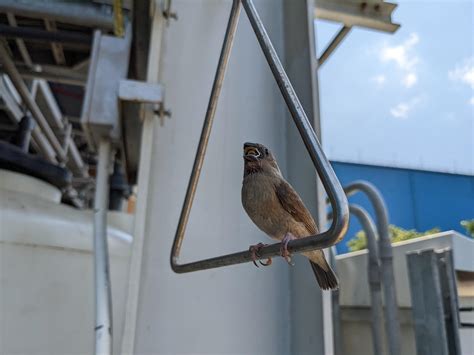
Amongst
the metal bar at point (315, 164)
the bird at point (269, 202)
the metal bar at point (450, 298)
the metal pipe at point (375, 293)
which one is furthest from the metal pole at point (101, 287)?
the metal bar at point (450, 298)

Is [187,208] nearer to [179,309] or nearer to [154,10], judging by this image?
[179,309]

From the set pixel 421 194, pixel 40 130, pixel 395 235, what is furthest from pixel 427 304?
pixel 40 130

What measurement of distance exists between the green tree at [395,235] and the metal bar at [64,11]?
1.31 metres

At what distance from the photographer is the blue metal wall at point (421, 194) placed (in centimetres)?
136

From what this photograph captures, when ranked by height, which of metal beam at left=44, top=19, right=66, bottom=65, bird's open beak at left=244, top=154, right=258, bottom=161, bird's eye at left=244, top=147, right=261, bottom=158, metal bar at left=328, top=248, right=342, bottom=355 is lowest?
metal bar at left=328, top=248, right=342, bottom=355

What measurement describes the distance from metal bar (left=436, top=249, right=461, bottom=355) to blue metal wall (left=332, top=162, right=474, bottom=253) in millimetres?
357

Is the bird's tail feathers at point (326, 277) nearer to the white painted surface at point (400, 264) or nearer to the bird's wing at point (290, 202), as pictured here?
the bird's wing at point (290, 202)

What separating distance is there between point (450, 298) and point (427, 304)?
6 centimetres

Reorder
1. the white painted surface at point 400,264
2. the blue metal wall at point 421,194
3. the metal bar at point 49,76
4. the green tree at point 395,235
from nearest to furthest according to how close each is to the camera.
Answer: the white painted surface at point 400,264
the blue metal wall at point 421,194
the green tree at point 395,235
the metal bar at point 49,76

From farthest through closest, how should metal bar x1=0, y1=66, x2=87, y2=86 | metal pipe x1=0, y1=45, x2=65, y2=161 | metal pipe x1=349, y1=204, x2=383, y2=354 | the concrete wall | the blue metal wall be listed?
metal bar x1=0, y1=66, x2=87, y2=86 < metal pipe x1=0, y1=45, x2=65, y2=161 < the blue metal wall < metal pipe x1=349, y1=204, x2=383, y2=354 < the concrete wall

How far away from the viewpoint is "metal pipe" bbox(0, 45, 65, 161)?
177cm

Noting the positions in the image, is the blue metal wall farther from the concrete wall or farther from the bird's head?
the bird's head

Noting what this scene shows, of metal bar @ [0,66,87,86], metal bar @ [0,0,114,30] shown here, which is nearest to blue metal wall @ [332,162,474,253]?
metal bar @ [0,0,114,30]

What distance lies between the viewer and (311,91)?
96 centimetres
